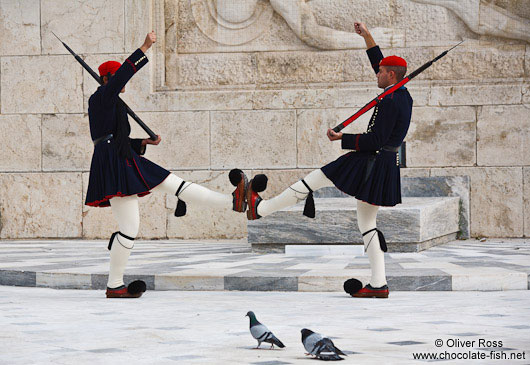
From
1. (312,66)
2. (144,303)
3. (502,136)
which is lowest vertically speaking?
(144,303)

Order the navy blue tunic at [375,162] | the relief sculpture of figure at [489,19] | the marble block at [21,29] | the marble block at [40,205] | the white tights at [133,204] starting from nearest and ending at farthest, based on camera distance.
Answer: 1. the navy blue tunic at [375,162]
2. the white tights at [133,204]
3. the relief sculpture of figure at [489,19]
4. the marble block at [40,205]
5. the marble block at [21,29]

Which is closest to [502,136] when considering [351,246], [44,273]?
[351,246]

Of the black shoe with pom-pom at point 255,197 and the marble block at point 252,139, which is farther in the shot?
the marble block at point 252,139

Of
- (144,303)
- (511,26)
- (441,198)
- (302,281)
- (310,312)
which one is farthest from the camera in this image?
(511,26)

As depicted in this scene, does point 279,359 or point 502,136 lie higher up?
point 502,136

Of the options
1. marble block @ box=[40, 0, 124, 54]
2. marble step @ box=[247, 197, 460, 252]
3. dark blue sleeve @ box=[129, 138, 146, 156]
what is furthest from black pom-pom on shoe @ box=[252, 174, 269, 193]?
marble block @ box=[40, 0, 124, 54]

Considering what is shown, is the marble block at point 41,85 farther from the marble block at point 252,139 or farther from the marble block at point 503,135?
the marble block at point 503,135

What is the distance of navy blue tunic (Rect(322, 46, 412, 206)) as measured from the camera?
593cm

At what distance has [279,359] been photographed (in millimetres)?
3795

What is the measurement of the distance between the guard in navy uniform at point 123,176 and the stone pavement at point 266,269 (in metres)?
0.89

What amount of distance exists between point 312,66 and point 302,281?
19.3 ft

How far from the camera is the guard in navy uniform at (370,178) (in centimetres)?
594

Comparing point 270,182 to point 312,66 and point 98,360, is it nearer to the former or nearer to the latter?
point 312,66

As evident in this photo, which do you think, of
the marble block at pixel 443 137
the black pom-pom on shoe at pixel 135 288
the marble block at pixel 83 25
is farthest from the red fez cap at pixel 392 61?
the marble block at pixel 83 25
